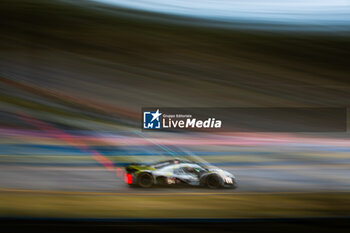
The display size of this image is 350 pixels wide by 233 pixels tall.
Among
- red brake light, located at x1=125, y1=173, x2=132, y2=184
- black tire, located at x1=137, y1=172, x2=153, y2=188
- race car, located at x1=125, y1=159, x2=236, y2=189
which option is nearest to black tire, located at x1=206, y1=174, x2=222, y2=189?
race car, located at x1=125, y1=159, x2=236, y2=189

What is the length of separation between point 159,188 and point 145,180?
3.7 inches

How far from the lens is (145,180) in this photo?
1.62m

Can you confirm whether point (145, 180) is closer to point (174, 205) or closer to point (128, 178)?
point (128, 178)

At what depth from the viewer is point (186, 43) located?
1645 mm

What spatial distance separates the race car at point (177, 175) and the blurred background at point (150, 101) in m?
0.04

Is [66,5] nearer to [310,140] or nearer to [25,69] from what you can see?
[25,69]

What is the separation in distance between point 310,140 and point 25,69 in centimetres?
165

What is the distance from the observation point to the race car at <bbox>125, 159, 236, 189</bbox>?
158cm

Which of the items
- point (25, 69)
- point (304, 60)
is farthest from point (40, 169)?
point (304, 60)

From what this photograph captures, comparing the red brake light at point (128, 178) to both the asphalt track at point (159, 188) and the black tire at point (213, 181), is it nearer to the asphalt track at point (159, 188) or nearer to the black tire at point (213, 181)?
the asphalt track at point (159, 188)

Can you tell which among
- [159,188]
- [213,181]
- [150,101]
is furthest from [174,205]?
[150,101]

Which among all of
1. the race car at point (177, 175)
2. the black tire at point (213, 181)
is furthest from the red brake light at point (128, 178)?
the black tire at point (213, 181)

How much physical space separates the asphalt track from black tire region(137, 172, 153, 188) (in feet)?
0.10

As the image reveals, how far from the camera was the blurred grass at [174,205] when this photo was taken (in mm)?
1580
